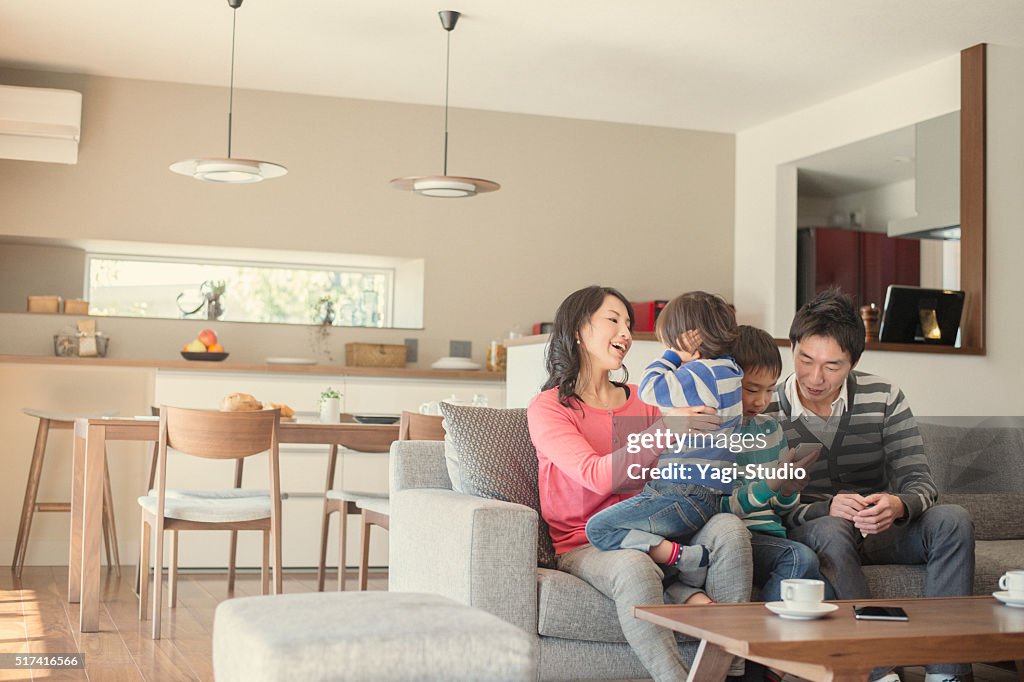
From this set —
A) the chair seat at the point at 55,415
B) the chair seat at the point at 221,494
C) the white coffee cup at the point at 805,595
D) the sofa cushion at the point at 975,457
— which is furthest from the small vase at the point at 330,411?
the white coffee cup at the point at 805,595

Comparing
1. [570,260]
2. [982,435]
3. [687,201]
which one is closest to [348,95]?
[570,260]

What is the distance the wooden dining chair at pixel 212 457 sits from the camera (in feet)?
12.8

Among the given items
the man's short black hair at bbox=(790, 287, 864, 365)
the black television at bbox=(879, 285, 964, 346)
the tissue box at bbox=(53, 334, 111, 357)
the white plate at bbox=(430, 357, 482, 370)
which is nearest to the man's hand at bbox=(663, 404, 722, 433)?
the man's short black hair at bbox=(790, 287, 864, 365)

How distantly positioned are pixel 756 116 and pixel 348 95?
242 cm

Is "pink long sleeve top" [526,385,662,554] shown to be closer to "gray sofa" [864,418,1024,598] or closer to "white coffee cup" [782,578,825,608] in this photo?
"white coffee cup" [782,578,825,608]

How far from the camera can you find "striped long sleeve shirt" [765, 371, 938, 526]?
3.14 meters

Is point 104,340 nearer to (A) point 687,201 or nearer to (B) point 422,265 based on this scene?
(B) point 422,265

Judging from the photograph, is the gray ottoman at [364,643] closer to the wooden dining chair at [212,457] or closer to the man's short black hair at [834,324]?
the man's short black hair at [834,324]

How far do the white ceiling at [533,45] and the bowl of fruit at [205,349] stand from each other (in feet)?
4.63

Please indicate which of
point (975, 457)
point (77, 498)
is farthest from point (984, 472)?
point (77, 498)

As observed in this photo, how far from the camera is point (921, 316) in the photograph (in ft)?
17.4

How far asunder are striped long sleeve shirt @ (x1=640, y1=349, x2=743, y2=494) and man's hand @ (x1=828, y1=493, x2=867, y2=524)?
446mm

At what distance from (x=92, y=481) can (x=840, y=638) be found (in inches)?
115

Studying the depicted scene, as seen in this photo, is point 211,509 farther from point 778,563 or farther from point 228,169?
point 778,563
